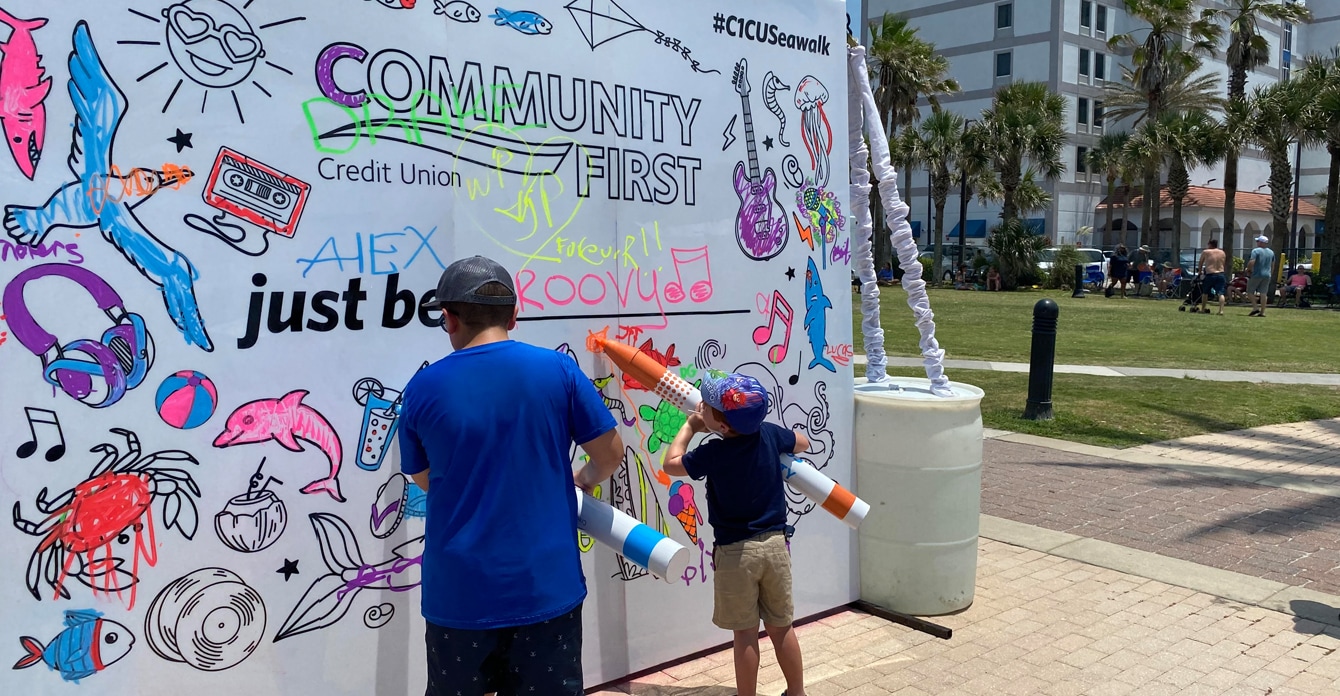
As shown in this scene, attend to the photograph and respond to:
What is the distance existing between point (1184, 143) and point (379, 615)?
4098 centimetres

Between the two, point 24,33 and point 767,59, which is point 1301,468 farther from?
point 24,33

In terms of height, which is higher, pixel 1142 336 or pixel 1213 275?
pixel 1213 275

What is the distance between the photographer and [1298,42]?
61562 mm

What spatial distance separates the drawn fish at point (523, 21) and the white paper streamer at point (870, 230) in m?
1.91

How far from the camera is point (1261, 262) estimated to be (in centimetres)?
2191

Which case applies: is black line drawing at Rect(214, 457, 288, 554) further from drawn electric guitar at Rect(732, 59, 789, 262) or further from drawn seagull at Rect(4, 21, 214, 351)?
drawn electric guitar at Rect(732, 59, 789, 262)

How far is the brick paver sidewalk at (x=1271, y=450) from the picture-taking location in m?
8.11

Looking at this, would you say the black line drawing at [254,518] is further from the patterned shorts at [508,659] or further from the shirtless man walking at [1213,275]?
the shirtless man walking at [1213,275]

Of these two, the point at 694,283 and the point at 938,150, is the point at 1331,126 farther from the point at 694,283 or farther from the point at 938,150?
the point at 694,283

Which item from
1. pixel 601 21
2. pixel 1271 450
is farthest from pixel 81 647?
pixel 1271 450

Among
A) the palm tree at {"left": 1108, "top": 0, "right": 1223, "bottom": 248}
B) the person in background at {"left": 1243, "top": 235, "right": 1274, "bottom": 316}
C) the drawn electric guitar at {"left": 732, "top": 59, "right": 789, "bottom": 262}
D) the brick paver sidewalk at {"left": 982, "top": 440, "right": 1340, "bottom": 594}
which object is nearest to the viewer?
the drawn electric guitar at {"left": 732, "top": 59, "right": 789, "bottom": 262}

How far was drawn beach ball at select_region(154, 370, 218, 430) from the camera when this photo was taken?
2891mm

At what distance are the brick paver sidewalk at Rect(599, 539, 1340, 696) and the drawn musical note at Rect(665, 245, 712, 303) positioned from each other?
1.63m

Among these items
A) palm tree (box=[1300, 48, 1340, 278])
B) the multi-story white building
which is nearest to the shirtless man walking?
palm tree (box=[1300, 48, 1340, 278])
